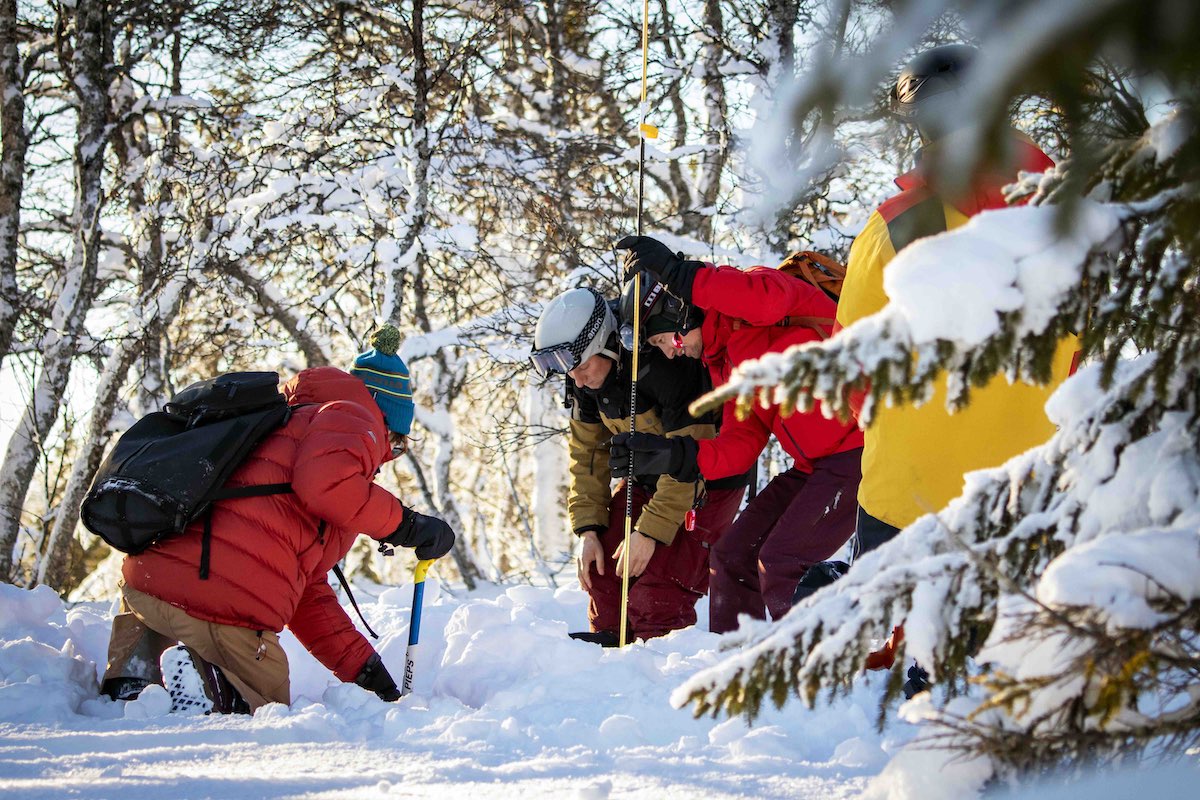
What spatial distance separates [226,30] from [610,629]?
19.8ft

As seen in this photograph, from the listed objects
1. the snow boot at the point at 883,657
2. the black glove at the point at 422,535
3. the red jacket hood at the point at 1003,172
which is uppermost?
the red jacket hood at the point at 1003,172

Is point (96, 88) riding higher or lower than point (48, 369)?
higher

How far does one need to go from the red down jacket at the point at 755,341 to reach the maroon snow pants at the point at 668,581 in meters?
0.67

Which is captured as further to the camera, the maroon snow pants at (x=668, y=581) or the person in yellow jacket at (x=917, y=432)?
the maroon snow pants at (x=668, y=581)

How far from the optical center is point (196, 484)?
11.8 feet

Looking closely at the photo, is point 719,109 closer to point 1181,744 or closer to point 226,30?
point 226,30

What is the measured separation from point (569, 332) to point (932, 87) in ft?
9.55

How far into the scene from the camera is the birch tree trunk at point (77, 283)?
755cm

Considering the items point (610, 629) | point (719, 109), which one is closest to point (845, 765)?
point (610, 629)

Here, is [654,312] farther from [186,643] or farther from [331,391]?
[186,643]

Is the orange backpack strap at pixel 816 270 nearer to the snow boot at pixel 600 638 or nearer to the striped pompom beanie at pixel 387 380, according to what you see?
the striped pompom beanie at pixel 387 380

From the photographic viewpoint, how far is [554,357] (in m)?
4.51

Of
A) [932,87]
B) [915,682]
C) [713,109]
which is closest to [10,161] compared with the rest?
[713,109]

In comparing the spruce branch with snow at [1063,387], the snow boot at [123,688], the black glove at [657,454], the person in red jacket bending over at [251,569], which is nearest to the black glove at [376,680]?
the person in red jacket bending over at [251,569]
